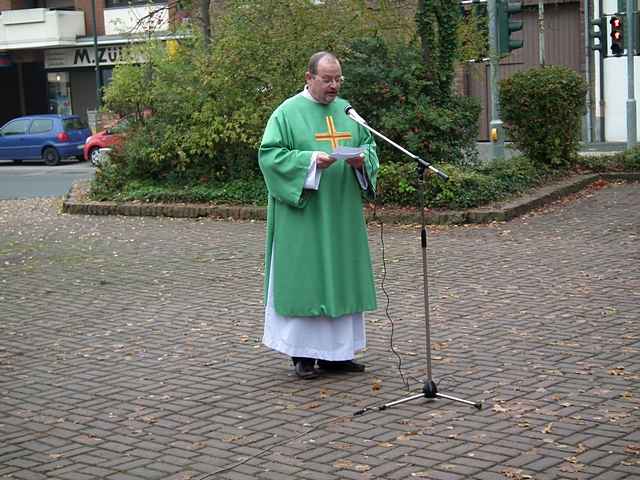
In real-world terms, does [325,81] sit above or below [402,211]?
above

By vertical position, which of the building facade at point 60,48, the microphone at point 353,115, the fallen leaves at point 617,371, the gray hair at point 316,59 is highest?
the building facade at point 60,48

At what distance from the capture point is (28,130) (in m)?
37.1

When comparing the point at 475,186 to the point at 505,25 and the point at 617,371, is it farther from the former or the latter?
the point at 617,371

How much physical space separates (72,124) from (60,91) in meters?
9.99

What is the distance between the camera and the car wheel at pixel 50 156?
120 ft

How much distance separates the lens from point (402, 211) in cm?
1489

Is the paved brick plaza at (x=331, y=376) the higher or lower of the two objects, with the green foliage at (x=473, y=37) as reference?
lower

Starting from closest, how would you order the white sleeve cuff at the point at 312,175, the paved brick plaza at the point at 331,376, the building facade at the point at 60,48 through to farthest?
the paved brick plaza at the point at 331,376 → the white sleeve cuff at the point at 312,175 → the building facade at the point at 60,48

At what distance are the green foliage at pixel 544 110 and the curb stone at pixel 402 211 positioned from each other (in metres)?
0.64

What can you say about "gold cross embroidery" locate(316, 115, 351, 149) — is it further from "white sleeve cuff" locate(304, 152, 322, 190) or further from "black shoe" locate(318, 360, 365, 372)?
"black shoe" locate(318, 360, 365, 372)

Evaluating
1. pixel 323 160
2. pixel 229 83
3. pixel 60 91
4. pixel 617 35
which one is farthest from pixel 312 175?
pixel 60 91

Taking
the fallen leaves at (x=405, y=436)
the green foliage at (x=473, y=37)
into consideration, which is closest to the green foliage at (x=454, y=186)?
the green foliage at (x=473, y=37)

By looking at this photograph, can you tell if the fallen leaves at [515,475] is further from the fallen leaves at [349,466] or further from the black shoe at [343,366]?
the black shoe at [343,366]

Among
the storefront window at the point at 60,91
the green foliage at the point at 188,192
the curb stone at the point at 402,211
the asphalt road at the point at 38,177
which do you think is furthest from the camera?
the storefront window at the point at 60,91
